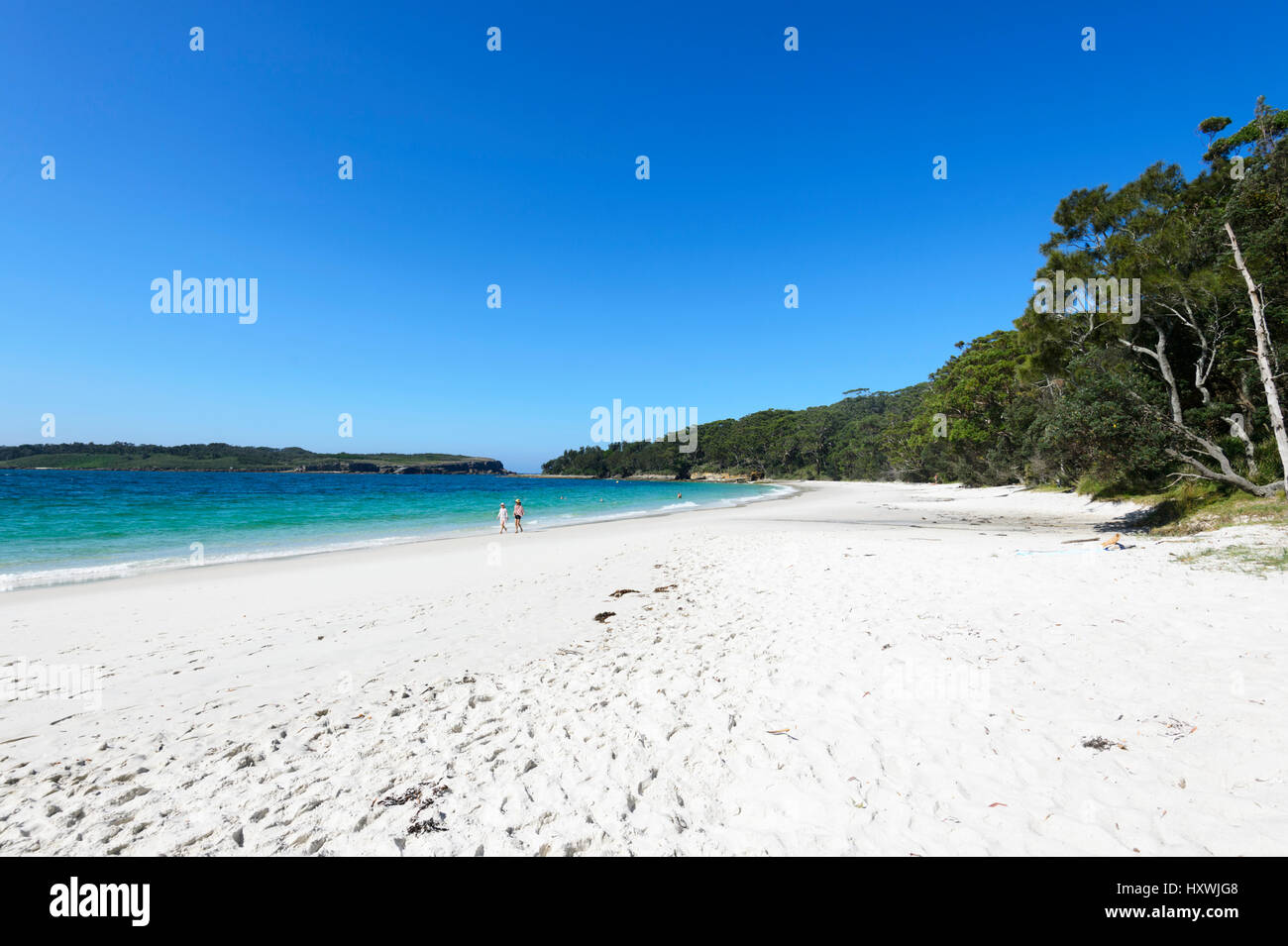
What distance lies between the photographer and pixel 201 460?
142 meters

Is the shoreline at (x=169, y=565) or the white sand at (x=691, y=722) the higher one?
the white sand at (x=691, y=722)

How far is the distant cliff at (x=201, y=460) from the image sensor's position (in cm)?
13275

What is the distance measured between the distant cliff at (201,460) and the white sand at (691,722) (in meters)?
166

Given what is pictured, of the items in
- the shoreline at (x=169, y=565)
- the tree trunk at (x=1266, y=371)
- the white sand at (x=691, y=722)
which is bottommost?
the shoreline at (x=169, y=565)

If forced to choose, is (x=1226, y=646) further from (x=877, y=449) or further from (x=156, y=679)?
(x=877, y=449)

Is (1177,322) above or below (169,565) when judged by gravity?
above

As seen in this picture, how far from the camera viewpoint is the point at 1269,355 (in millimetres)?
13516

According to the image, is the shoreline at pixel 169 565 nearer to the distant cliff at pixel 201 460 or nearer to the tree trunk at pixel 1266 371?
the tree trunk at pixel 1266 371

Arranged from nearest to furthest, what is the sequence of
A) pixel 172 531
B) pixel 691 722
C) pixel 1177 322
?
1. pixel 691 722
2. pixel 1177 322
3. pixel 172 531

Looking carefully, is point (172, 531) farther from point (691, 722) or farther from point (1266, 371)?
point (1266, 371)

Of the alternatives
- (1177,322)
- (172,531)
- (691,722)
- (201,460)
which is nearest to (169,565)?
(172,531)

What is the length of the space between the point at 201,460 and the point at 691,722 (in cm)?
18895

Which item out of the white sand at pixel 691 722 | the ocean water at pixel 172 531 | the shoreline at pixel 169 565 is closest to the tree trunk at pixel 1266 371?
the white sand at pixel 691 722
